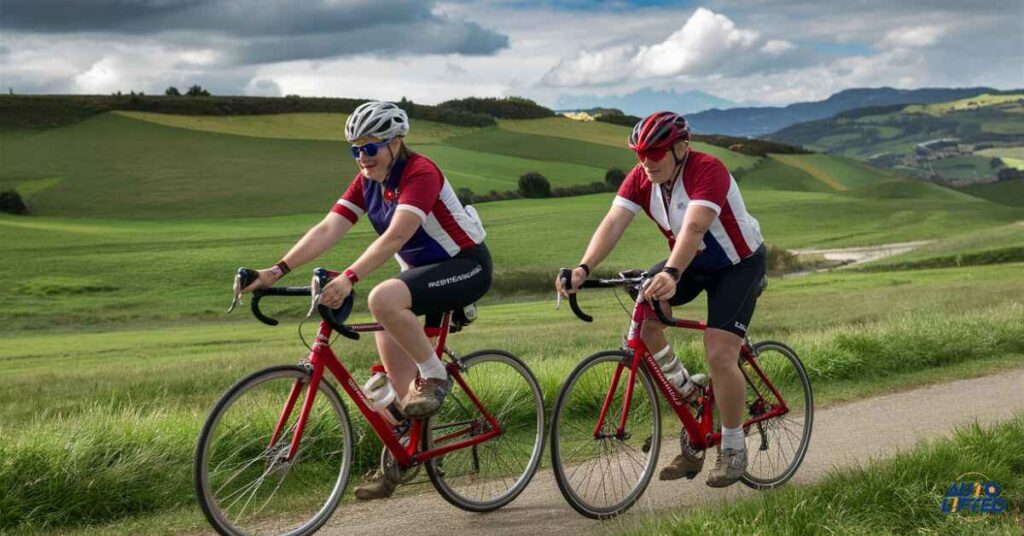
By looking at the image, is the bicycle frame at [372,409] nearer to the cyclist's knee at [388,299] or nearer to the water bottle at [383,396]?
the water bottle at [383,396]

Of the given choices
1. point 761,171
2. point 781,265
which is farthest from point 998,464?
point 761,171

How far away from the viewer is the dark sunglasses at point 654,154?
570cm

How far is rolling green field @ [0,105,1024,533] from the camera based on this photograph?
21.7 feet

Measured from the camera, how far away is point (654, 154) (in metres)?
5.72

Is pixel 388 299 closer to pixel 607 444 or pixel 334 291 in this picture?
pixel 334 291

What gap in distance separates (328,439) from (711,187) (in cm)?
273

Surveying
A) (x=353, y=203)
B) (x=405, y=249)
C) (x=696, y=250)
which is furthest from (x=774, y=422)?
(x=353, y=203)

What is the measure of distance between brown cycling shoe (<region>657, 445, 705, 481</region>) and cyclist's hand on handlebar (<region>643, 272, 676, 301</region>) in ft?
3.92

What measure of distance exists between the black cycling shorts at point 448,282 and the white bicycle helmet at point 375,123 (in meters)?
0.74

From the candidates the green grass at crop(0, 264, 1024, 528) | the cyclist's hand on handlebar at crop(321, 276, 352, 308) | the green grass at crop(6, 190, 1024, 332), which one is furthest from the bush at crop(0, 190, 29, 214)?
the cyclist's hand on handlebar at crop(321, 276, 352, 308)

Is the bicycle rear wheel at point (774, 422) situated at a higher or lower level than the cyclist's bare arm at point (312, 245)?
lower

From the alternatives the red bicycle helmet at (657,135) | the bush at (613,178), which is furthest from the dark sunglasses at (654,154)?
the bush at (613,178)

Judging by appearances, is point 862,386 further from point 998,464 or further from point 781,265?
point 781,265

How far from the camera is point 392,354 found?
5.87 meters
